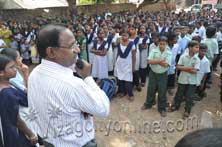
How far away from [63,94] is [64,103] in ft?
0.18

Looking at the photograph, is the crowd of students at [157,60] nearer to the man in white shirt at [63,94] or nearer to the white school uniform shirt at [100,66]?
the white school uniform shirt at [100,66]

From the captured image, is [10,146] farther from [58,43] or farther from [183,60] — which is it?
[183,60]

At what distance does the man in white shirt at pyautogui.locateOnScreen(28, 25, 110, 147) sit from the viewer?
5.39ft

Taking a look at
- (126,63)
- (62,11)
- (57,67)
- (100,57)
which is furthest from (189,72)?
(62,11)

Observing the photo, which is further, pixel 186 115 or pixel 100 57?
pixel 100 57

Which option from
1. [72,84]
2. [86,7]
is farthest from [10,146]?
[86,7]

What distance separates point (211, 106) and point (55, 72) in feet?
15.0

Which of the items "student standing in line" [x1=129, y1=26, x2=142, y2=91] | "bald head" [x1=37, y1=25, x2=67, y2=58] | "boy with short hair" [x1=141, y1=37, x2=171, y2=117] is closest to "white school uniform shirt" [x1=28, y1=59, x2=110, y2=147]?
"bald head" [x1=37, y1=25, x2=67, y2=58]

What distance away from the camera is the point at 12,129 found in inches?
89.8

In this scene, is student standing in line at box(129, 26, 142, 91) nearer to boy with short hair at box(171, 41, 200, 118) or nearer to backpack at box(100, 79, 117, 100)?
backpack at box(100, 79, 117, 100)

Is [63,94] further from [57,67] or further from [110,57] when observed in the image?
[110,57]

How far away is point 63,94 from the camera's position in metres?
1.64

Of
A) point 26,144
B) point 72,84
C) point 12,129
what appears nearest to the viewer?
point 72,84

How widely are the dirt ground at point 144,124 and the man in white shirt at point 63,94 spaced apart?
2495 mm
